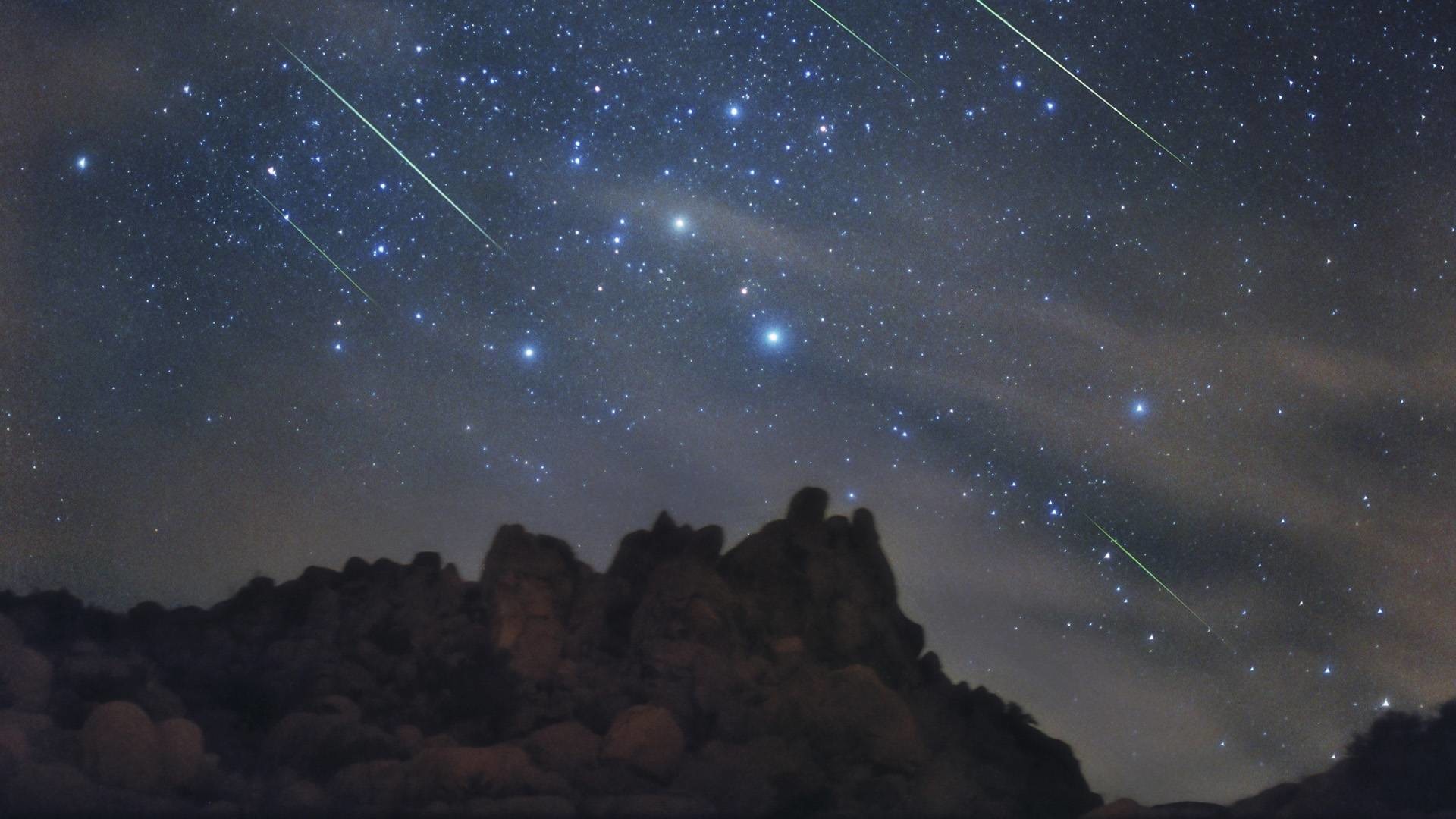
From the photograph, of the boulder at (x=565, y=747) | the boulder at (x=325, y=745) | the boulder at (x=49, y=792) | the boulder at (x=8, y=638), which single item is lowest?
the boulder at (x=49, y=792)

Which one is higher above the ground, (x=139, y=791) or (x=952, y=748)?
(x=952, y=748)

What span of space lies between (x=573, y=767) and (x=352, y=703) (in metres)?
5.18

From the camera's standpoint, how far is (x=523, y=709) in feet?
67.9

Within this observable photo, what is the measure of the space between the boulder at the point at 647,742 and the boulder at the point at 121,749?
686 centimetres

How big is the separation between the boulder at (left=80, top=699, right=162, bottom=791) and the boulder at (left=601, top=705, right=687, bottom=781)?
22.5 feet

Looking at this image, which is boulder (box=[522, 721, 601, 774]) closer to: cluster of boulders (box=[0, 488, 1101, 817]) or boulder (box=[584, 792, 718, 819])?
cluster of boulders (box=[0, 488, 1101, 817])

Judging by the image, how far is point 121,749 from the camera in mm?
15930

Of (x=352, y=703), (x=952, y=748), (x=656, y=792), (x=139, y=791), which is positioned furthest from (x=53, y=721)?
(x=952, y=748)

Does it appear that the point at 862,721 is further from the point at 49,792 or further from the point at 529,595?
the point at 49,792

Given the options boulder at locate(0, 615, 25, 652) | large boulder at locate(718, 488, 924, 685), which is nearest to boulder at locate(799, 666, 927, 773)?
large boulder at locate(718, 488, 924, 685)

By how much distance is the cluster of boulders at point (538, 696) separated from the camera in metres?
16.4

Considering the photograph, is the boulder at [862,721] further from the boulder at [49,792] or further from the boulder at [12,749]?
the boulder at [12,749]

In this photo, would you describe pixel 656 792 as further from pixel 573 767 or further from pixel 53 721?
pixel 53 721

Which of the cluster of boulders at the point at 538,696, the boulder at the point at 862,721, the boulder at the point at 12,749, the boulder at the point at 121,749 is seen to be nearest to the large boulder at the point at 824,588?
the cluster of boulders at the point at 538,696
